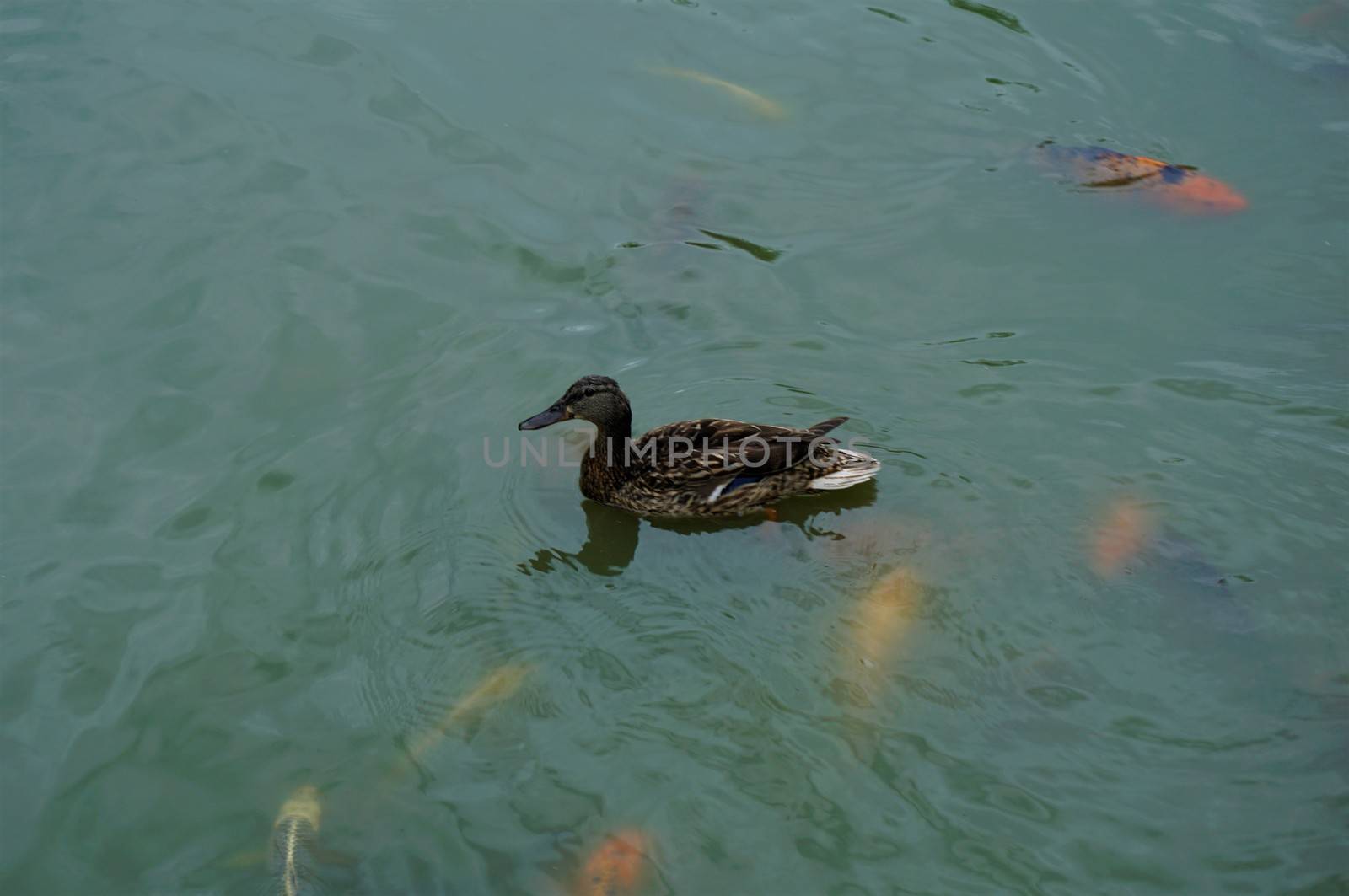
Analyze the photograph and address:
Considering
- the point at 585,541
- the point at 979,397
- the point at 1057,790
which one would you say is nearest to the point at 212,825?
the point at 585,541

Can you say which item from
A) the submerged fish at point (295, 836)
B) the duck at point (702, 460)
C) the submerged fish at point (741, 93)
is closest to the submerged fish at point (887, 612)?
the duck at point (702, 460)

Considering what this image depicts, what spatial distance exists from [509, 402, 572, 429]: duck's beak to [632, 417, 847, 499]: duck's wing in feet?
1.46

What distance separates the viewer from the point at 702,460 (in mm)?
6434

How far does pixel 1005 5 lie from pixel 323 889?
854cm

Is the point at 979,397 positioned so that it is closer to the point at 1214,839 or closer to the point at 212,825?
the point at 1214,839

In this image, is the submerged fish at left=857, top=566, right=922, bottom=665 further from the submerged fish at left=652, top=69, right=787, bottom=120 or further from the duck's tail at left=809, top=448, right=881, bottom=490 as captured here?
the submerged fish at left=652, top=69, right=787, bottom=120

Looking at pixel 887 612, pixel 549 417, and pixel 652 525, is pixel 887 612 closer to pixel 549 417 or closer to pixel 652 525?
pixel 652 525

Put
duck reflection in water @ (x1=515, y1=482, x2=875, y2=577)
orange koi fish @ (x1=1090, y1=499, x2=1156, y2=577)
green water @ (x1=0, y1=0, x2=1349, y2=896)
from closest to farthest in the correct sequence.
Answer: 1. green water @ (x1=0, y1=0, x2=1349, y2=896)
2. orange koi fish @ (x1=1090, y1=499, x2=1156, y2=577)
3. duck reflection in water @ (x1=515, y1=482, x2=875, y2=577)

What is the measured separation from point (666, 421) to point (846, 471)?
3.84 ft

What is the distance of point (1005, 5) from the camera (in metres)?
10.1

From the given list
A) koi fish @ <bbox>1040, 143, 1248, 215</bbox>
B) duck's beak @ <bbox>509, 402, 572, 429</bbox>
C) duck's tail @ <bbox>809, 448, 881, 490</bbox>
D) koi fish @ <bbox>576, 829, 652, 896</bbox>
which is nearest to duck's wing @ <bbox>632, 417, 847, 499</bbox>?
duck's tail @ <bbox>809, 448, 881, 490</bbox>

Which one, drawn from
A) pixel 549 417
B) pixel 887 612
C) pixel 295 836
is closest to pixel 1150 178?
pixel 887 612

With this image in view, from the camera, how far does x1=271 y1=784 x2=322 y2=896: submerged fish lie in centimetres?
483

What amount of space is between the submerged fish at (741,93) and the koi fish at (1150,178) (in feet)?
6.44
